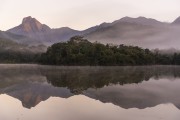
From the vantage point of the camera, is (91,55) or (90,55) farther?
(90,55)

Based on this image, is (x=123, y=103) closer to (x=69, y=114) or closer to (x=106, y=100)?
(x=106, y=100)

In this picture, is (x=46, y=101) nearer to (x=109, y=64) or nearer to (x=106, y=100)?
(x=106, y=100)

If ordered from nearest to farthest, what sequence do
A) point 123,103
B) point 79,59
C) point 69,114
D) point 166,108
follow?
point 69,114 < point 166,108 < point 123,103 < point 79,59

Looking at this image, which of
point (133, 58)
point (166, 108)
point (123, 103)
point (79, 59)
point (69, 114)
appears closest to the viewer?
point (69, 114)

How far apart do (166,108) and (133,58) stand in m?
76.3

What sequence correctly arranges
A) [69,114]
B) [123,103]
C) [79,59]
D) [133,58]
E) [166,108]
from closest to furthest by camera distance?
[69,114], [166,108], [123,103], [79,59], [133,58]

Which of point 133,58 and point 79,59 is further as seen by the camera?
point 133,58

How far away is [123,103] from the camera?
17312 millimetres

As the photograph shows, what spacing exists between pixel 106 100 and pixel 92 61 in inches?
2634

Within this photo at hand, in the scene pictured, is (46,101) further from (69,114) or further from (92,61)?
(92,61)

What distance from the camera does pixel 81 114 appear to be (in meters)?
14.0

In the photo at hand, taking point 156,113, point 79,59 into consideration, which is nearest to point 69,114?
point 156,113

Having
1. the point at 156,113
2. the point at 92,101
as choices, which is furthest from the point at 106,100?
the point at 156,113

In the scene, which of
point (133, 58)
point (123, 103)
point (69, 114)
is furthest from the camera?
point (133, 58)
